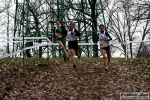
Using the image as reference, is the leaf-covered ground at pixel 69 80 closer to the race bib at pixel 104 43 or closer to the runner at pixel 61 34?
the runner at pixel 61 34

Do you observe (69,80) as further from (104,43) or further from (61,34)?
(61,34)

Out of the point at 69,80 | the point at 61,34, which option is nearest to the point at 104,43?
the point at 61,34

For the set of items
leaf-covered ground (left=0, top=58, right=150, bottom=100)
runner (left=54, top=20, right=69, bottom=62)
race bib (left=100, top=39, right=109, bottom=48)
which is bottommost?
leaf-covered ground (left=0, top=58, right=150, bottom=100)

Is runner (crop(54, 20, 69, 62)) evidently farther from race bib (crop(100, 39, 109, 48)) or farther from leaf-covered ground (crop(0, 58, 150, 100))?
race bib (crop(100, 39, 109, 48))

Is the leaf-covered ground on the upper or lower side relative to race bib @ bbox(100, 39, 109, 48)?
lower

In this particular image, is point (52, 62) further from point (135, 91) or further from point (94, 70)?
point (135, 91)

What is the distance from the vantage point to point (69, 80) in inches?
465

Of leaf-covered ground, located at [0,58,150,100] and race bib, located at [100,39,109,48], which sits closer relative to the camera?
leaf-covered ground, located at [0,58,150,100]

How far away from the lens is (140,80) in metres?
11.9

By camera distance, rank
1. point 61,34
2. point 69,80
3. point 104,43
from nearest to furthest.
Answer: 1. point 69,80
2. point 104,43
3. point 61,34

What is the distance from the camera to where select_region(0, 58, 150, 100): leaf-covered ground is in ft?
33.3

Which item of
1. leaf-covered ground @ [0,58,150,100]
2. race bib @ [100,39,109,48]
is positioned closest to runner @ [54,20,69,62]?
leaf-covered ground @ [0,58,150,100]

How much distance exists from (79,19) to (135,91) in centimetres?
1747

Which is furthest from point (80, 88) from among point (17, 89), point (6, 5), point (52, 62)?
point (6, 5)
